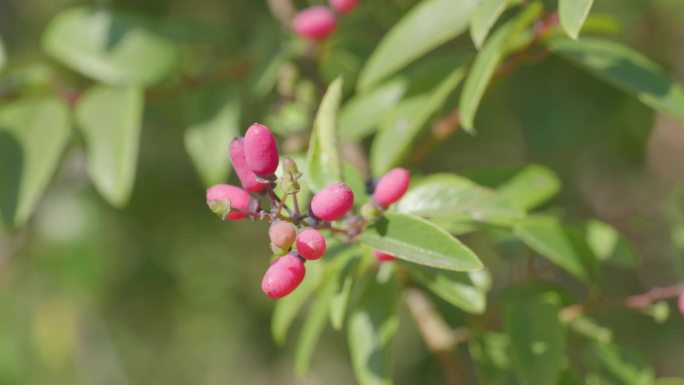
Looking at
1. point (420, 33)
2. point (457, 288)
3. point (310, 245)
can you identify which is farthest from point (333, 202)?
point (420, 33)

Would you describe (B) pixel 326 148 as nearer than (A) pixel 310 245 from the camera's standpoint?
No

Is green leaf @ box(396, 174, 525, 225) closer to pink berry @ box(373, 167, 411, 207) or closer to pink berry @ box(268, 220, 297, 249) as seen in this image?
pink berry @ box(373, 167, 411, 207)

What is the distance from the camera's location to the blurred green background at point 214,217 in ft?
6.36

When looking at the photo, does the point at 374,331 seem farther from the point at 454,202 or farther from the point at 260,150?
the point at 260,150

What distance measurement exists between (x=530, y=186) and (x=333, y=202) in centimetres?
56

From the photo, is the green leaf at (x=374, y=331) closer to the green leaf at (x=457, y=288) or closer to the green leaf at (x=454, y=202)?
the green leaf at (x=457, y=288)

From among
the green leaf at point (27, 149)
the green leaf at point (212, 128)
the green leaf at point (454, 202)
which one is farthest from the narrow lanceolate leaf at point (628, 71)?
the green leaf at point (27, 149)

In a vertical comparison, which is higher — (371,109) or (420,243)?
(420,243)

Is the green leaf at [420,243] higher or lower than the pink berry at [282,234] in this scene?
lower

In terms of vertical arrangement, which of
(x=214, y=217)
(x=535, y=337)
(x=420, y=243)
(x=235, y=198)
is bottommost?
(x=214, y=217)

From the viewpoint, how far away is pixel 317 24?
157 centimetres

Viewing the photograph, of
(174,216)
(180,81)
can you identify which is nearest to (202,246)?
(174,216)

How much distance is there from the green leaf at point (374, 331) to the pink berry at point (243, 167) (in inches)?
14.0

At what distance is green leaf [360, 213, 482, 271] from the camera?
1001 mm
